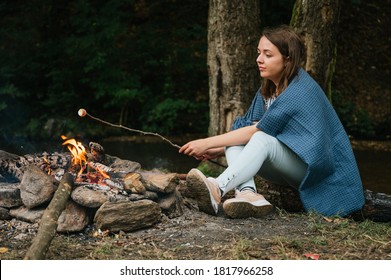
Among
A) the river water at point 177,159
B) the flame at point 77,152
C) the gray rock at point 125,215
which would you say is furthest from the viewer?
the river water at point 177,159

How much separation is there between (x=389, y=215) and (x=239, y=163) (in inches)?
51.1

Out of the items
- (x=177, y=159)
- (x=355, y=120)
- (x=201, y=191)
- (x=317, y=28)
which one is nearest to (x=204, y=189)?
(x=201, y=191)

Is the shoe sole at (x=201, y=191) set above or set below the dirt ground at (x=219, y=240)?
above

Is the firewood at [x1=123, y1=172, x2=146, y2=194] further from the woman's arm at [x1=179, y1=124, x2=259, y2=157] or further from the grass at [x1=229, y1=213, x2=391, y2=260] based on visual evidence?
the grass at [x1=229, y1=213, x2=391, y2=260]

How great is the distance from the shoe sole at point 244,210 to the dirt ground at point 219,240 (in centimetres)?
5

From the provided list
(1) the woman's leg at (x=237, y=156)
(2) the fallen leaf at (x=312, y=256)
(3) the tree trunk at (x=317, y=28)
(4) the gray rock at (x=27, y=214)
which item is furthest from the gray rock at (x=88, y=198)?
(3) the tree trunk at (x=317, y=28)

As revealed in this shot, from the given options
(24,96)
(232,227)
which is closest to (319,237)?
(232,227)

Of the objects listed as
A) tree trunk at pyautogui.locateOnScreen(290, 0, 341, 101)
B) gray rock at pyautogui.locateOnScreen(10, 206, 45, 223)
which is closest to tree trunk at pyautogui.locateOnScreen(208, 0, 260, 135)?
tree trunk at pyautogui.locateOnScreen(290, 0, 341, 101)

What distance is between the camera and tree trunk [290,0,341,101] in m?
5.41

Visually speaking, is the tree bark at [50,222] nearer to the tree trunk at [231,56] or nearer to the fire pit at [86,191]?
the fire pit at [86,191]

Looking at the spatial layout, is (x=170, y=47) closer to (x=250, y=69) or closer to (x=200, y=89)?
(x=200, y=89)

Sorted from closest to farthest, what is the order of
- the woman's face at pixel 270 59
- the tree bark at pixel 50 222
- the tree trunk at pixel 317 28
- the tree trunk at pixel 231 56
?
the tree bark at pixel 50 222
the woman's face at pixel 270 59
the tree trunk at pixel 317 28
the tree trunk at pixel 231 56

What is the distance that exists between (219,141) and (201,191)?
1.39ft

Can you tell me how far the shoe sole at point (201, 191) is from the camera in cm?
397
